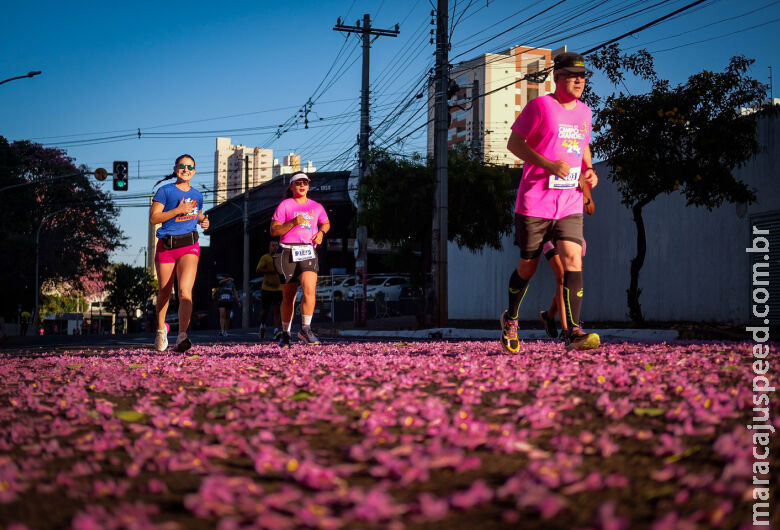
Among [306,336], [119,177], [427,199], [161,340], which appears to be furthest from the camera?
[119,177]

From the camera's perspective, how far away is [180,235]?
29.1 feet

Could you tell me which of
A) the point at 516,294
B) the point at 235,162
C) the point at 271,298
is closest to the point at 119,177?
the point at 271,298

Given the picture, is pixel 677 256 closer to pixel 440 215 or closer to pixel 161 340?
pixel 440 215

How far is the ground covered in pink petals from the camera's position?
2135 mm

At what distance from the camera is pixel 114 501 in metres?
2.31

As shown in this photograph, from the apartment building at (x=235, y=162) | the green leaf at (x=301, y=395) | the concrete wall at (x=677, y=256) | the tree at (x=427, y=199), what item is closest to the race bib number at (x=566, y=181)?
the green leaf at (x=301, y=395)

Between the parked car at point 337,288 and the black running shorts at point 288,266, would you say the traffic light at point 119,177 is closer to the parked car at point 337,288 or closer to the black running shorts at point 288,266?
the parked car at point 337,288

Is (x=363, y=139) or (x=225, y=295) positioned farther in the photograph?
(x=363, y=139)

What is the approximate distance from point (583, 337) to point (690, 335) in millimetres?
5492

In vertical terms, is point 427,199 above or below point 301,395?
above

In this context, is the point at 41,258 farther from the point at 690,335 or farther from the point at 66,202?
the point at 690,335

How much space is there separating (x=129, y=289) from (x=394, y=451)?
95106mm

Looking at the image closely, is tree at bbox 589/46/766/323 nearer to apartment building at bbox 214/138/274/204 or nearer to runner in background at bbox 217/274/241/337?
runner in background at bbox 217/274/241/337

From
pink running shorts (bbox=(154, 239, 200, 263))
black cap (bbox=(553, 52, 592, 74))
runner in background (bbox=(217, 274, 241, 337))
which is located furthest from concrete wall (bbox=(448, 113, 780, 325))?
pink running shorts (bbox=(154, 239, 200, 263))
